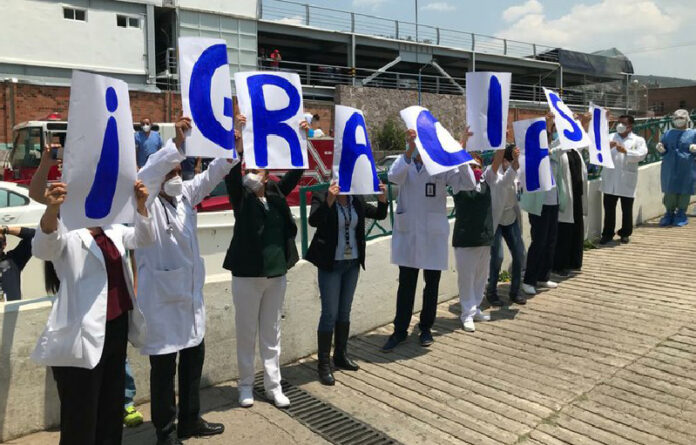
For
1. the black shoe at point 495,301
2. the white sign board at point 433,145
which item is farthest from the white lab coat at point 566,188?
the white sign board at point 433,145

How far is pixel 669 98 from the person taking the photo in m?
59.6

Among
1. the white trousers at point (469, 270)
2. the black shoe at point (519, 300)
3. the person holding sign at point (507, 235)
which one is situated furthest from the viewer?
the black shoe at point (519, 300)

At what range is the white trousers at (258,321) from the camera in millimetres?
4695

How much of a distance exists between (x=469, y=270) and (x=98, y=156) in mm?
4355

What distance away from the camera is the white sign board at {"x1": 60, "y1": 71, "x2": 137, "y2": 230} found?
3066mm

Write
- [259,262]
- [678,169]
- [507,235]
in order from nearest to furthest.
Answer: [259,262] → [507,235] → [678,169]

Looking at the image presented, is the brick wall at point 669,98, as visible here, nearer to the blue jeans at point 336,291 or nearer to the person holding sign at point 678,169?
the person holding sign at point 678,169

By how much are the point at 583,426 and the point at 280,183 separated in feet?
9.71

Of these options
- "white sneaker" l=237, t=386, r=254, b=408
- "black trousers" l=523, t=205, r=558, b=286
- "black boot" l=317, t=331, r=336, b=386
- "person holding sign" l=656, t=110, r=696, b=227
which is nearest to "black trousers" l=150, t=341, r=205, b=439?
"white sneaker" l=237, t=386, r=254, b=408

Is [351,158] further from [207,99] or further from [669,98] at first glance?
[669,98]

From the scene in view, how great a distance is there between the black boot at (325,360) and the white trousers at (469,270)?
191cm

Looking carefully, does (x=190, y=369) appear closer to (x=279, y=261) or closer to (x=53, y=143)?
(x=279, y=261)

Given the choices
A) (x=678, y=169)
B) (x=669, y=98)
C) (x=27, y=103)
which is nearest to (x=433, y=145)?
(x=678, y=169)

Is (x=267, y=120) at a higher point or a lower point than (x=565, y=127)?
lower
